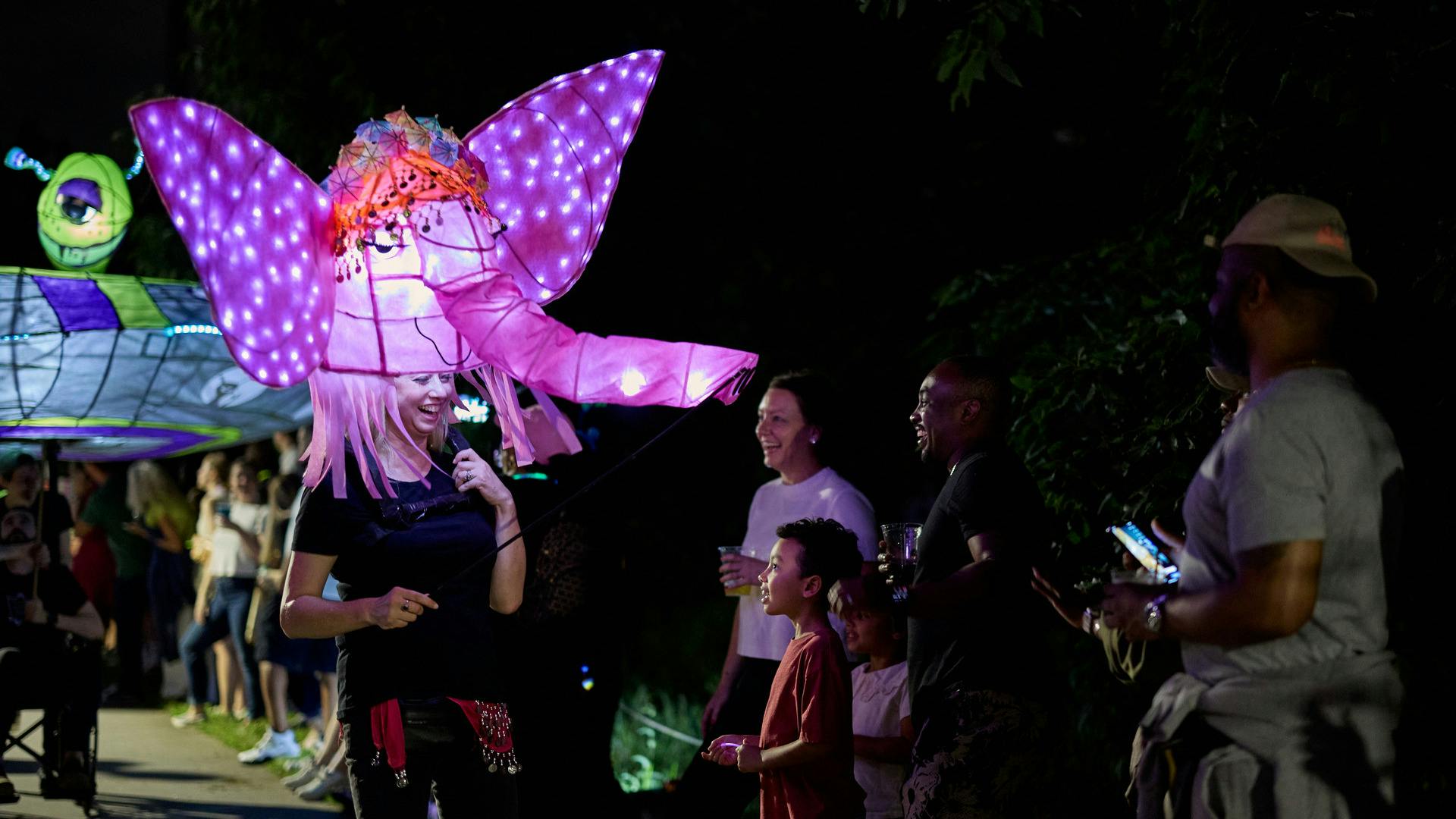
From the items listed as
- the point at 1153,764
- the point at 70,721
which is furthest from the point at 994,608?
the point at 70,721

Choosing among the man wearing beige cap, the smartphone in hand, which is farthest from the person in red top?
the man wearing beige cap

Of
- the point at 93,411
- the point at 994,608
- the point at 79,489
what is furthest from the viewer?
the point at 79,489

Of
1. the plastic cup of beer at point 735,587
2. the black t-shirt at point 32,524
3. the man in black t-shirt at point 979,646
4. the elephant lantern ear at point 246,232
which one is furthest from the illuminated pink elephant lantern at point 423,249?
the black t-shirt at point 32,524

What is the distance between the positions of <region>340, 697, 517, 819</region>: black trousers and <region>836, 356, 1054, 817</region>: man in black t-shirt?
948 millimetres

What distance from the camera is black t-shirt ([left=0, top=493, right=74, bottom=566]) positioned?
720 cm

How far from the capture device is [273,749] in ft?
29.2

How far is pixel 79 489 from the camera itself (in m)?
12.3

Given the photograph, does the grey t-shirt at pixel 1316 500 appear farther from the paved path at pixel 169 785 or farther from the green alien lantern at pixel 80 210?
the paved path at pixel 169 785

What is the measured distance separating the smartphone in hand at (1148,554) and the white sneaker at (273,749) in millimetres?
7313

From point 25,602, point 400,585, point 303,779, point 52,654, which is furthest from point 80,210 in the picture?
point 400,585

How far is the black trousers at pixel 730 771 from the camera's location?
5.06m

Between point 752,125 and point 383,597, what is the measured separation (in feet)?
21.1

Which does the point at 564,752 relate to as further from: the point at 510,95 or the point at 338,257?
the point at 510,95

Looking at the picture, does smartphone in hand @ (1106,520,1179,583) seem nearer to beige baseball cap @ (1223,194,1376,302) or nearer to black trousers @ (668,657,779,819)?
beige baseball cap @ (1223,194,1376,302)
